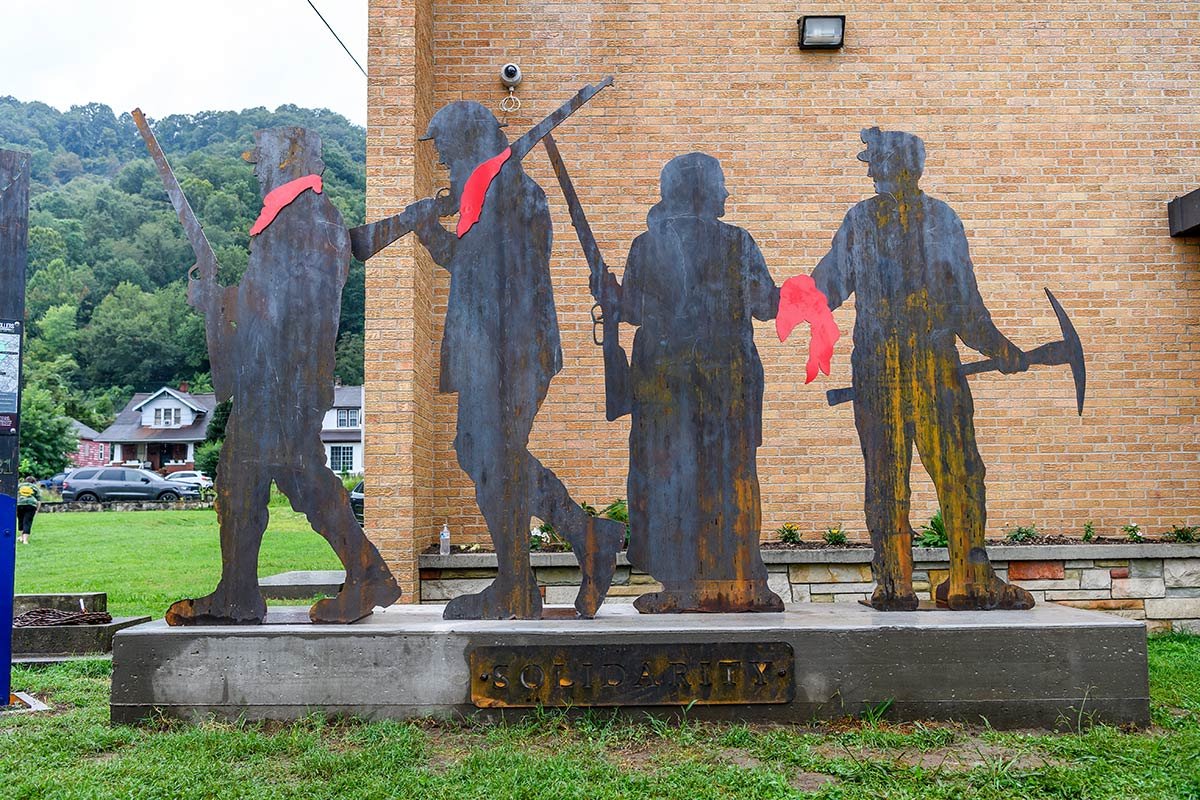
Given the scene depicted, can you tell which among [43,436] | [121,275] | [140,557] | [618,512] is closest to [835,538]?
[618,512]

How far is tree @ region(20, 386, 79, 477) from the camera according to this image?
1330 inches

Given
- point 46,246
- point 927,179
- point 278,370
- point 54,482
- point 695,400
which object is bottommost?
point 54,482

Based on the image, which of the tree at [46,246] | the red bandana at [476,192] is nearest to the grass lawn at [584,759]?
the red bandana at [476,192]

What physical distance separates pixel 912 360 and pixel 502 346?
6.79ft

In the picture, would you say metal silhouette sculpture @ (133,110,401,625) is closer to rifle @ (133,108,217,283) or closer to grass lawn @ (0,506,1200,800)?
rifle @ (133,108,217,283)

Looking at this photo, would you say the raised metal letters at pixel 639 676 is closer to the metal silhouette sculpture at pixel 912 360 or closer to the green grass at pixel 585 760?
the green grass at pixel 585 760

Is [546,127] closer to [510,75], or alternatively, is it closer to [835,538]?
[510,75]

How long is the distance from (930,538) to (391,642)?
14.0 feet

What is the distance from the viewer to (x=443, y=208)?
477 cm

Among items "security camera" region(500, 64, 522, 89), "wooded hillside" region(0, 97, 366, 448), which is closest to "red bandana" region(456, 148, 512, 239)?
"security camera" region(500, 64, 522, 89)

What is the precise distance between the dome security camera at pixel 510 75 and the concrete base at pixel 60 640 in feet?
15.6

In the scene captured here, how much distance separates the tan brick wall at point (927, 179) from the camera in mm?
7234

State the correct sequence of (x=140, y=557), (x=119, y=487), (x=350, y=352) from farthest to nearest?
(x=350, y=352) → (x=119, y=487) → (x=140, y=557)

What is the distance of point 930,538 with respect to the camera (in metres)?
6.90
